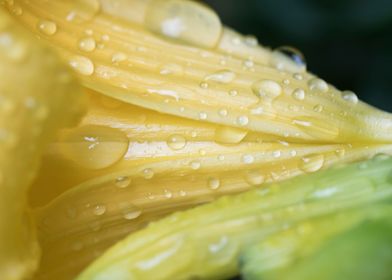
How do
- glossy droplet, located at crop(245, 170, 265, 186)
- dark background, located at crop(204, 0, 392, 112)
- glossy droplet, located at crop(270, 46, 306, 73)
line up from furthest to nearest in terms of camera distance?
dark background, located at crop(204, 0, 392, 112), glossy droplet, located at crop(270, 46, 306, 73), glossy droplet, located at crop(245, 170, 265, 186)

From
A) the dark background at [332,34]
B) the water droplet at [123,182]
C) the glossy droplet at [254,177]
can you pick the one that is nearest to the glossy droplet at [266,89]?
the glossy droplet at [254,177]

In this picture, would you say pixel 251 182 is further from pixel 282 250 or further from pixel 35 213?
pixel 35 213

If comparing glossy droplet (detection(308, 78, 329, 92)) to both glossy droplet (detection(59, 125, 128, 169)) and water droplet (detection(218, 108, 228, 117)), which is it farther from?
glossy droplet (detection(59, 125, 128, 169))

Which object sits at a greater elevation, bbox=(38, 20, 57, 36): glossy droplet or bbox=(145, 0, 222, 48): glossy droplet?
bbox=(38, 20, 57, 36): glossy droplet

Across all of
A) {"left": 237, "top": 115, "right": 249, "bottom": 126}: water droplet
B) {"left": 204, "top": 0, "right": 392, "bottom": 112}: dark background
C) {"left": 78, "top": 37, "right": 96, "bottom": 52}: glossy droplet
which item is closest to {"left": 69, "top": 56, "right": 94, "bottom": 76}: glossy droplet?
{"left": 78, "top": 37, "right": 96, "bottom": 52}: glossy droplet

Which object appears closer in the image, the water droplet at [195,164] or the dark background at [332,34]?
the water droplet at [195,164]

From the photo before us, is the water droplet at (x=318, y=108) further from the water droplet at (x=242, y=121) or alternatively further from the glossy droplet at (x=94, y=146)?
the glossy droplet at (x=94, y=146)

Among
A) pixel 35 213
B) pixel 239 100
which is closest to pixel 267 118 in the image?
pixel 239 100
